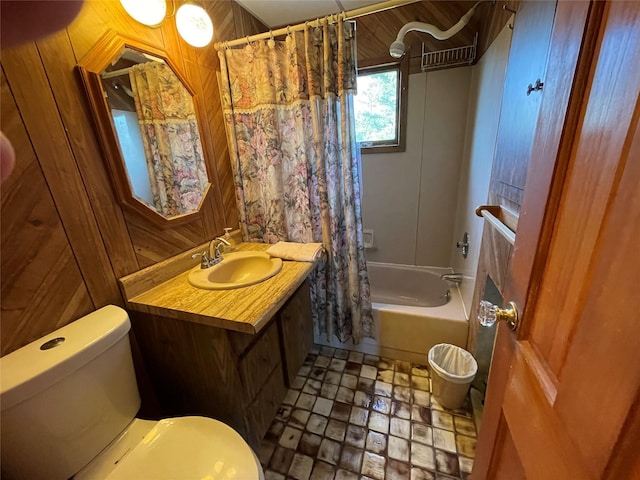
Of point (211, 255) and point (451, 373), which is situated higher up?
point (211, 255)

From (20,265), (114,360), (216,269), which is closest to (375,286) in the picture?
(216,269)

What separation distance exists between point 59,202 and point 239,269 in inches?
31.8

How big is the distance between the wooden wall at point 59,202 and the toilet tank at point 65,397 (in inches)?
4.0

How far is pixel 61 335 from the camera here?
85 cm

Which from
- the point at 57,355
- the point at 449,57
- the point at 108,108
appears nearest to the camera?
the point at 57,355

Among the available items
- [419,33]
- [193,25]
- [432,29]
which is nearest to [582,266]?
[193,25]

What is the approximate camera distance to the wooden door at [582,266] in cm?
32

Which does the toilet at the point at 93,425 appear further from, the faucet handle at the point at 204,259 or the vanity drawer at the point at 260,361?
the faucet handle at the point at 204,259

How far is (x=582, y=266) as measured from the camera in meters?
0.41

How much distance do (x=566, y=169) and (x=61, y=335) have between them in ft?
4.65

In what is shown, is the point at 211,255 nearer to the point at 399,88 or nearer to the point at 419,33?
the point at 399,88

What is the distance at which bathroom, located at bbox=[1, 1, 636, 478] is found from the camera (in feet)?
2.60

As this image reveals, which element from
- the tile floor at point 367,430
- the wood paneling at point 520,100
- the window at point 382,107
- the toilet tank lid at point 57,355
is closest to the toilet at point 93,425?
the toilet tank lid at point 57,355

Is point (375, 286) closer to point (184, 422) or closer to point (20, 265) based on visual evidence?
point (184, 422)
